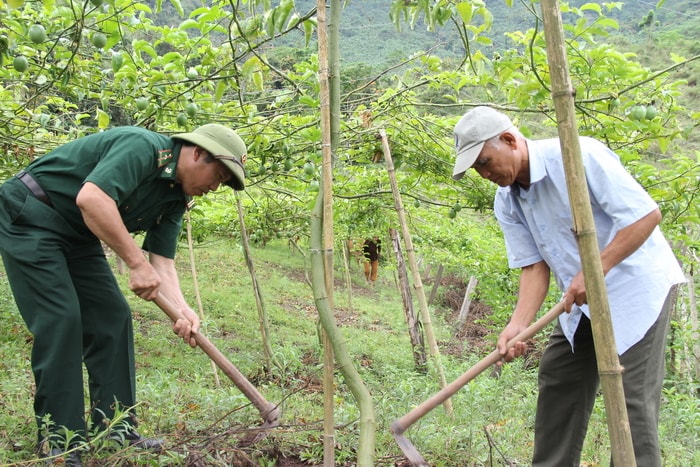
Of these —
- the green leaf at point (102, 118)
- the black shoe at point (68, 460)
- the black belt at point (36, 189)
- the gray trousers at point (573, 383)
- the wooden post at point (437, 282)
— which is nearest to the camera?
the gray trousers at point (573, 383)

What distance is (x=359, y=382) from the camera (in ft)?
7.38

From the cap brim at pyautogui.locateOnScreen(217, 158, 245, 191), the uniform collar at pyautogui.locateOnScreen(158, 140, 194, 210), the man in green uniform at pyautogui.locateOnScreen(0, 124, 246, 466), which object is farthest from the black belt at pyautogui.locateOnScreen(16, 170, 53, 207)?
the cap brim at pyautogui.locateOnScreen(217, 158, 245, 191)

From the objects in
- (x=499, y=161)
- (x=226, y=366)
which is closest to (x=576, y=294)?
(x=499, y=161)

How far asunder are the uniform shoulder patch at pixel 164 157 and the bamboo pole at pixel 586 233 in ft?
5.78

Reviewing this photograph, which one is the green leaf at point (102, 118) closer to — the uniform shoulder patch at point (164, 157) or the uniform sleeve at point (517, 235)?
the uniform shoulder patch at point (164, 157)

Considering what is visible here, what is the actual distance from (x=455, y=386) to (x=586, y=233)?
3.64 ft

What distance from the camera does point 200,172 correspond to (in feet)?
8.53

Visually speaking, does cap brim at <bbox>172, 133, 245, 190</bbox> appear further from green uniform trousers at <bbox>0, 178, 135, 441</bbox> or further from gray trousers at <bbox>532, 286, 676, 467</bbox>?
gray trousers at <bbox>532, 286, 676, 467</bbox>


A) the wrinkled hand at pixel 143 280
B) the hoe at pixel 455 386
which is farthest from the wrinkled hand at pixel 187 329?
the hoe at pixel 455 386

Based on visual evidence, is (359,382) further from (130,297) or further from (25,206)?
(130,297)

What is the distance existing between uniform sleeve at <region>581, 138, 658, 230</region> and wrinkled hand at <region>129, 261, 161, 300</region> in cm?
170

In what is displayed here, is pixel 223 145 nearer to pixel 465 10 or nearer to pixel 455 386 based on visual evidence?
pixel 465 10

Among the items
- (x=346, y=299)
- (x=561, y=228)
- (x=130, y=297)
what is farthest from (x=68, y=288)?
(x=346, y=299)

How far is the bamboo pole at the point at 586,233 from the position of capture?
1.23m
